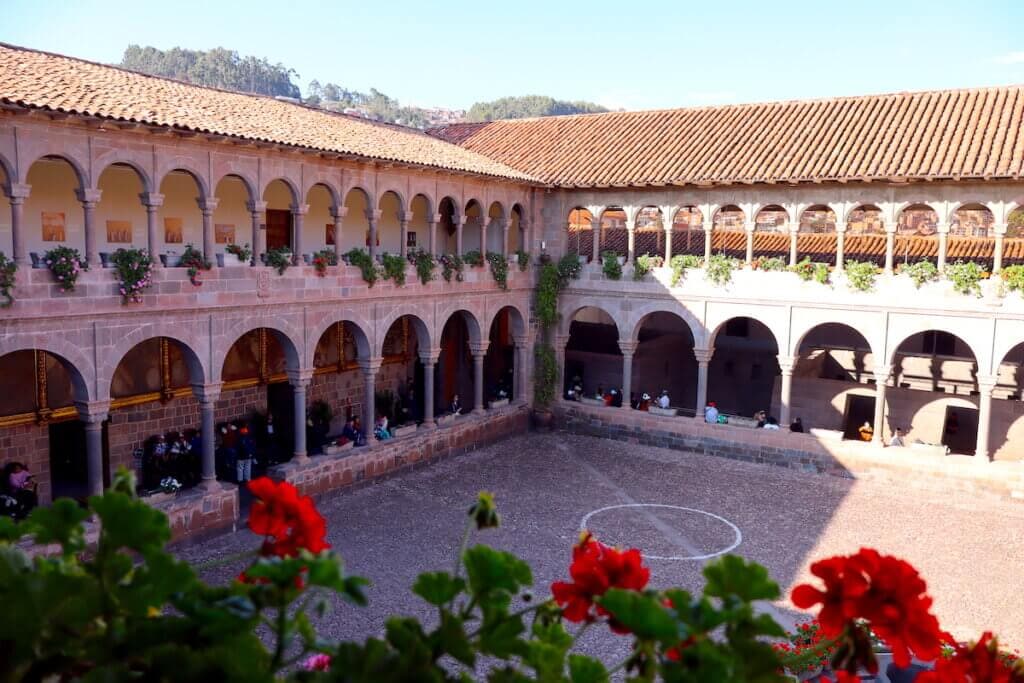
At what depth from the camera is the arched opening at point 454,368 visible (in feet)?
89.0

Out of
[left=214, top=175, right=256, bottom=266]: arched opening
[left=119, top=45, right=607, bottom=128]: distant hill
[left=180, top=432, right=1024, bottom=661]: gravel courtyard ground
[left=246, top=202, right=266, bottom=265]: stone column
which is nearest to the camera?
[left=180, top=432, right=1024, bottom=661]: gravel courtyard ground

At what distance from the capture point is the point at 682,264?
957 inches

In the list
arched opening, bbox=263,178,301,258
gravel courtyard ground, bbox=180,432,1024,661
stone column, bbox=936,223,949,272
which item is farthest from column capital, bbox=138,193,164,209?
stone column, bbox=936,223,949,272

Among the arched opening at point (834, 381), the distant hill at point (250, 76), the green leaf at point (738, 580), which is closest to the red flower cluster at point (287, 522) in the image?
the green leaf at point (738, 580)

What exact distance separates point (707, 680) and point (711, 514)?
16.5 meters

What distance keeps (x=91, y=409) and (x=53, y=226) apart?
3952 millimetres

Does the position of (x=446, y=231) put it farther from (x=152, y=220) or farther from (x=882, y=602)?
(x=882, y=602)

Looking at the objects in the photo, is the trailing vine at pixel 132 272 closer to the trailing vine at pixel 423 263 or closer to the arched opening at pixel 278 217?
the arched opening at pixel 278 217

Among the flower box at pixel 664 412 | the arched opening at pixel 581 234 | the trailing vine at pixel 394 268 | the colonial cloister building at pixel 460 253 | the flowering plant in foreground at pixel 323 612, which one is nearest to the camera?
the flowering plant in foreground at pixel 323 612

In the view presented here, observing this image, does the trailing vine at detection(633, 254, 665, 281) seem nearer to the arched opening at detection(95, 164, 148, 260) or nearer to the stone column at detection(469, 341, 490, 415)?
the stone column at detection(469, 341, 490, 415)

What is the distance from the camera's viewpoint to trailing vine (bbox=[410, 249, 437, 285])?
21.8 metres

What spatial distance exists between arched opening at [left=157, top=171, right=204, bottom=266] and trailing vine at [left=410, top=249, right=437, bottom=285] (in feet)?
15.7

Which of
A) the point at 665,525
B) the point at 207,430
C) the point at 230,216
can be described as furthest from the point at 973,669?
the point at 230,216

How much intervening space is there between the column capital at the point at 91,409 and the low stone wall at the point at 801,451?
13.6 meters
